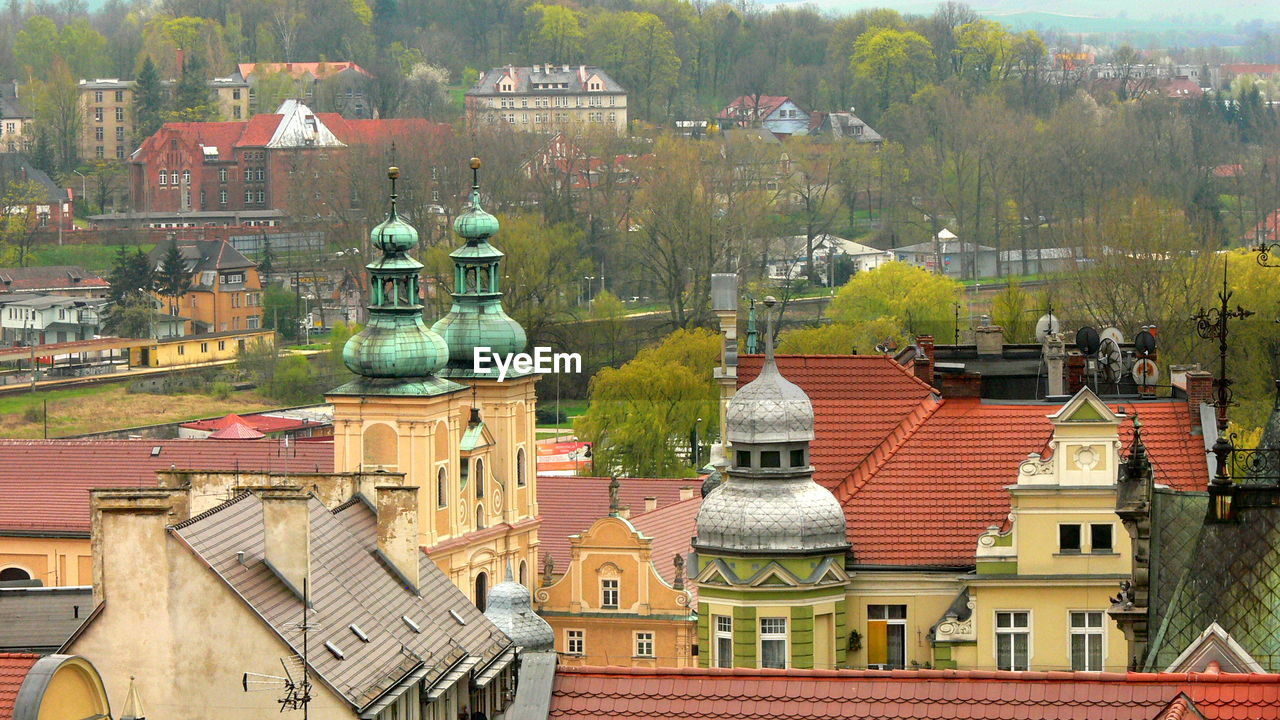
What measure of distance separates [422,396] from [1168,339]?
34870 mm

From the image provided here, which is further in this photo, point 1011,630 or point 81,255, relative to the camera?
point 81,255

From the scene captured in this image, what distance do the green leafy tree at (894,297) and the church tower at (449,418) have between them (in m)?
50.2

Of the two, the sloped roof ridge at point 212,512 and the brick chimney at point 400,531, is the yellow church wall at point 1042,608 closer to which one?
the brick chimney at point 400,531

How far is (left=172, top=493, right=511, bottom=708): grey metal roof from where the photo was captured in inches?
1161

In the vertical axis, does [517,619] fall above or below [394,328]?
below

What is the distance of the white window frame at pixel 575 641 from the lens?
200 ft

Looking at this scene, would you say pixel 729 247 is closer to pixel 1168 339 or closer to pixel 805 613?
pixel 1168 339

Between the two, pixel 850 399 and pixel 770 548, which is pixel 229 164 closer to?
pixel 850 399

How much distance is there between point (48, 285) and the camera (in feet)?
506

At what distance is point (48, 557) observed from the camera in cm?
7069

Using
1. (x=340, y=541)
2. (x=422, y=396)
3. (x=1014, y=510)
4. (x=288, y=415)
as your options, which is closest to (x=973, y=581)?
(x=1014, y=510)

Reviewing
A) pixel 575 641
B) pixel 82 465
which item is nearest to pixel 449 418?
Result: pixel 575 641

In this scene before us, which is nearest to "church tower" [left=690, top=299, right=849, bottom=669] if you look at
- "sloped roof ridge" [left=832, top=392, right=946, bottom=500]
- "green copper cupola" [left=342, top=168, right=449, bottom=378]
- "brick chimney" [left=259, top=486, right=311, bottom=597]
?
"sloped roof ridge" [left=832, top=392, right=946, bottom=500]

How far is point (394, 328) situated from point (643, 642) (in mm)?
8149
